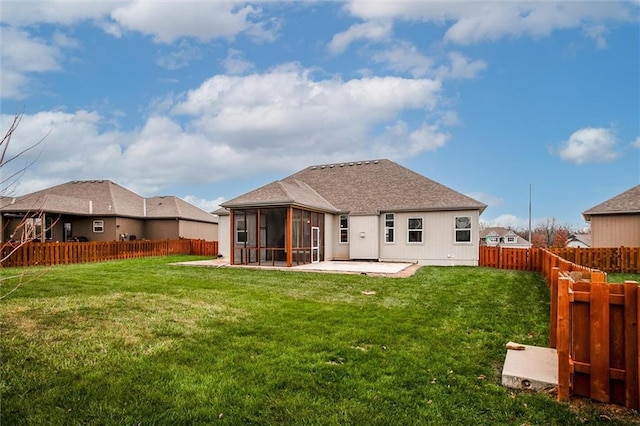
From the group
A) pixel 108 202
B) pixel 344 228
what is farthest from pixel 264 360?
pixel 108 202

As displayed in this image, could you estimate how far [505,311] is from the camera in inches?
296

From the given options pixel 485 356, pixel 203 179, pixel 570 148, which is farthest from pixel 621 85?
pixel 203 179

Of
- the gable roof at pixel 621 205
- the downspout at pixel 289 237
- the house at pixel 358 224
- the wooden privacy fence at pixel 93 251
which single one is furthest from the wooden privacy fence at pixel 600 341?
the gable roof at pixel 621 205

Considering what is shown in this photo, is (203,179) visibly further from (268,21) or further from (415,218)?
(268,21)

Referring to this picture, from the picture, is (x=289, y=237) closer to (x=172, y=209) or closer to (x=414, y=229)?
(x=414, y=229)

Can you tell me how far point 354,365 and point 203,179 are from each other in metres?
20.1

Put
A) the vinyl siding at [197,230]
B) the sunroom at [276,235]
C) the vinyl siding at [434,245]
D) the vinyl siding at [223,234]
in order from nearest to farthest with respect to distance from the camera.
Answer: the sunroom at [276,235], the vinyl siding at [434,245], the vinyl siding at [223,234], the vinyl siding at [197,230]

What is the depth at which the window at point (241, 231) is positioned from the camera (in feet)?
62.0

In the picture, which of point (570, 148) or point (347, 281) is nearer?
point (347, 281)

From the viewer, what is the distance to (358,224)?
66.5ft

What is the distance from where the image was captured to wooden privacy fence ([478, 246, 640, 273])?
15.8 metres

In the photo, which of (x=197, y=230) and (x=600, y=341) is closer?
(x=600, y=341)

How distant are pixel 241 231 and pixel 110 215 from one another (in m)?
13.2

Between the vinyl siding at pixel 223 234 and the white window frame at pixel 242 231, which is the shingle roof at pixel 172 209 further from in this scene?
the white window frame at pixel 242 231
